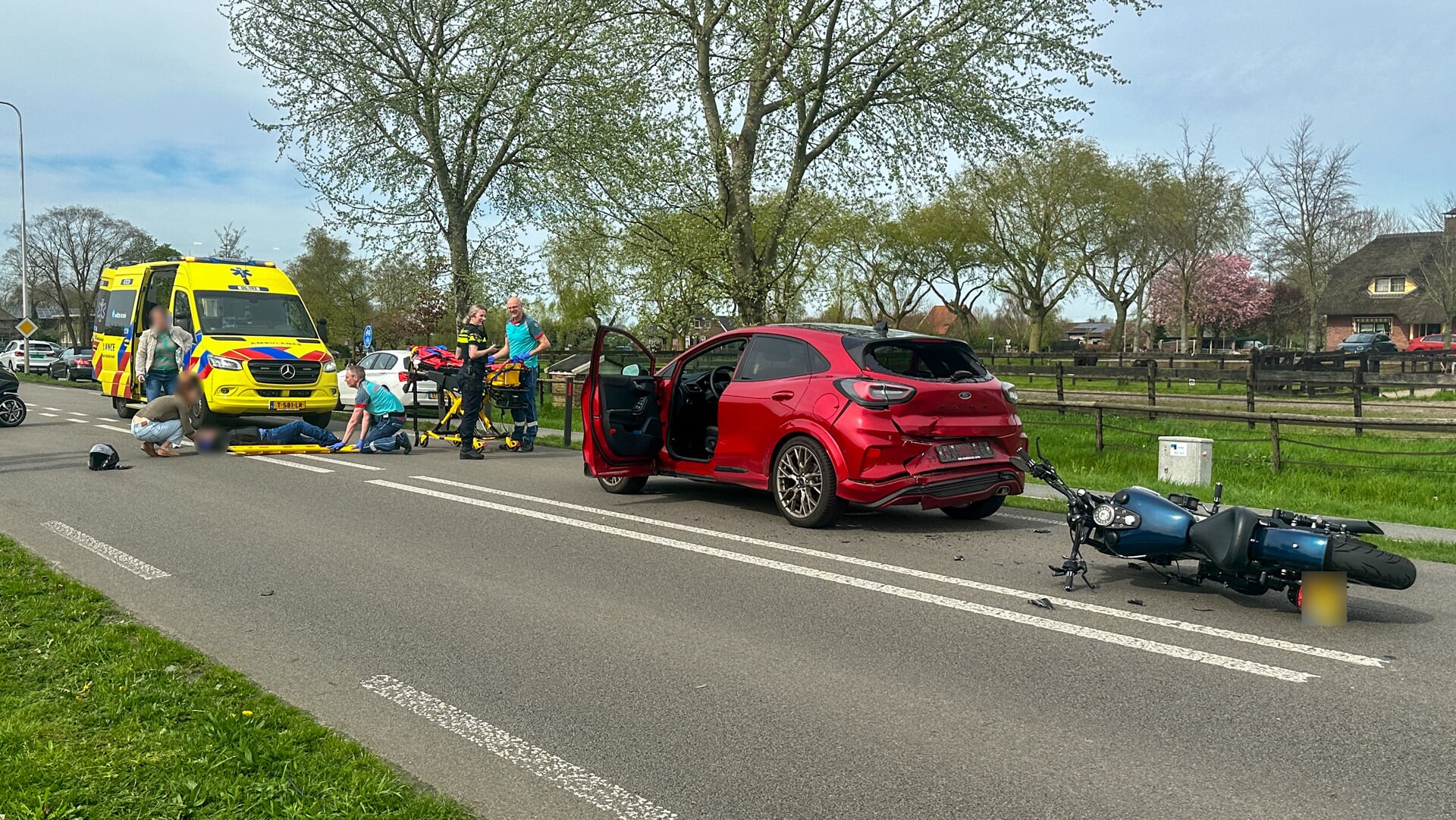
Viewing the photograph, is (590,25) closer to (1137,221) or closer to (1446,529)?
(1446,529)

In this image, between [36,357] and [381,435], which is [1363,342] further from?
[36,357]

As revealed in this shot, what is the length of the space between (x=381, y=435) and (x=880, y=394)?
29.0 ft

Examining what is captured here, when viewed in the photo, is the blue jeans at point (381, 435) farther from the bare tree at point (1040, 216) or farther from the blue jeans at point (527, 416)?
the bare tree at point (1040, 216)

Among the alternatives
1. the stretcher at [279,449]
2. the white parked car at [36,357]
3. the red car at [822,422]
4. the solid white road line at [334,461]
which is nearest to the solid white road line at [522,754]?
the red car at [822,422]

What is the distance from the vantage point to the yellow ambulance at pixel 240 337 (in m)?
16.2

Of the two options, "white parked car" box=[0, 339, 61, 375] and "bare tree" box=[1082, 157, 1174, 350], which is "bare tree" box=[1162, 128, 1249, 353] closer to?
"bare tree" box=[1082, 157, 1174, 350]

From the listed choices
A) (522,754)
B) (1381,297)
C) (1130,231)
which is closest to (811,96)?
(522,754)

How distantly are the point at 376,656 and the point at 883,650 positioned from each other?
244cm

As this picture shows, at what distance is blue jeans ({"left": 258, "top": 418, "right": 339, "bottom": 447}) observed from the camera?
1463cm

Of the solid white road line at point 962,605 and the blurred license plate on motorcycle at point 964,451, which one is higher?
the blurred license plate on motorcycle at point 964,451

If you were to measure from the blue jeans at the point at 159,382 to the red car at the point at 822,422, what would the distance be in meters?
9.03

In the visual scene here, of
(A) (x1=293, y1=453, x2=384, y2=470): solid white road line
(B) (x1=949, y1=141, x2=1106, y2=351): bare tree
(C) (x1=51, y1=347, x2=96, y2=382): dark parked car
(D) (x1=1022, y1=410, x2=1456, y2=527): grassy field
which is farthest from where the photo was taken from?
(B) (x1=949, y1=141, x2=1106, y2=351): bare tree

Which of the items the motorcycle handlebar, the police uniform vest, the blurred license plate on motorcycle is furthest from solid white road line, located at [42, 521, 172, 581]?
the motorcycle handlebar

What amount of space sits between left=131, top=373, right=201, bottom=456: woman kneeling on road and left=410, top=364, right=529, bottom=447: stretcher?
314 centimetres
